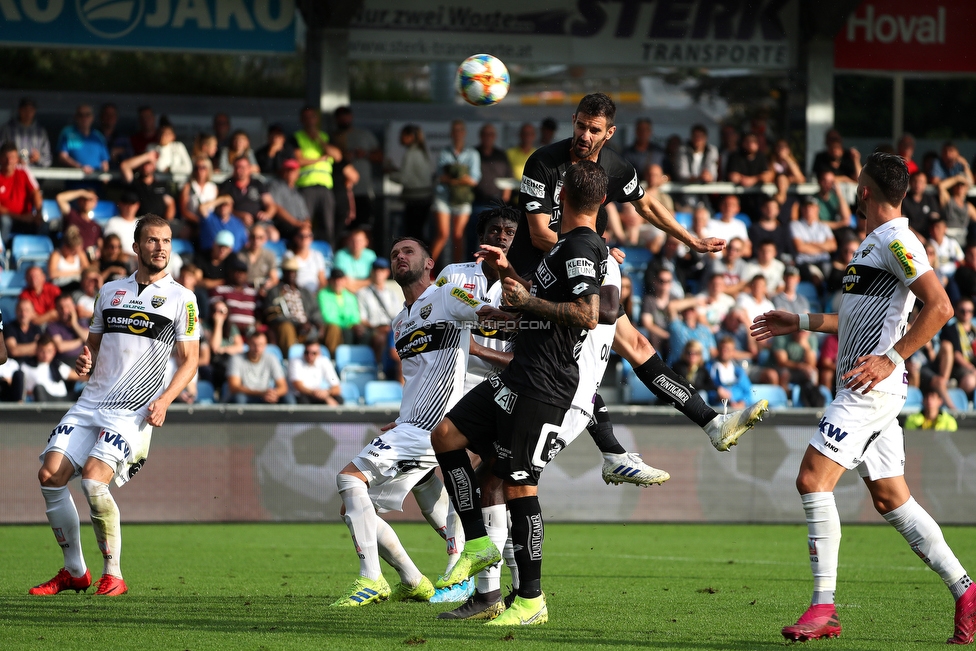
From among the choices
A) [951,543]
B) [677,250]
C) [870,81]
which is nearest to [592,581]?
[951,543]

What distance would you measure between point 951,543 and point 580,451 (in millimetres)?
4253

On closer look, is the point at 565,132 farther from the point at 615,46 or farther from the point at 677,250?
the point at 677,250

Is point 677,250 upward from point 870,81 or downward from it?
downward

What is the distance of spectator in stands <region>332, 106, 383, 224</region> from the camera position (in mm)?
18453

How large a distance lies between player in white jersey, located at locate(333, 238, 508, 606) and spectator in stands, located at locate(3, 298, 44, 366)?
7581mm

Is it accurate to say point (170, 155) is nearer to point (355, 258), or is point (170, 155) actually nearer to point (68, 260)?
point (68, 260)

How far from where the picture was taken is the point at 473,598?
673 cm

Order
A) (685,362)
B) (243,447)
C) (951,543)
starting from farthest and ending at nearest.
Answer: (685,362) → (243,447) → (951,543)

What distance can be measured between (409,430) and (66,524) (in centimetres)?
229

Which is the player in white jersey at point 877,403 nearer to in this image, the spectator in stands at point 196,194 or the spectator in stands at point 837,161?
the spectator in stands at point 196,194

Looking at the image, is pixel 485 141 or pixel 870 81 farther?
pixel 870 81

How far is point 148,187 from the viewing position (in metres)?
16.5

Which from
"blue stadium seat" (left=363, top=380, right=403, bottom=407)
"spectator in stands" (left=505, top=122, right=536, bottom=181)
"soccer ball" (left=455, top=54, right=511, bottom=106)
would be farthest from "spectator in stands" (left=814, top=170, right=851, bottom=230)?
"soccer ball" (left=455, top=54, right=511, bottom=106)

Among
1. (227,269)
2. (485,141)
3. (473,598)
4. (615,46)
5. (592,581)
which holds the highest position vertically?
(615,46)
